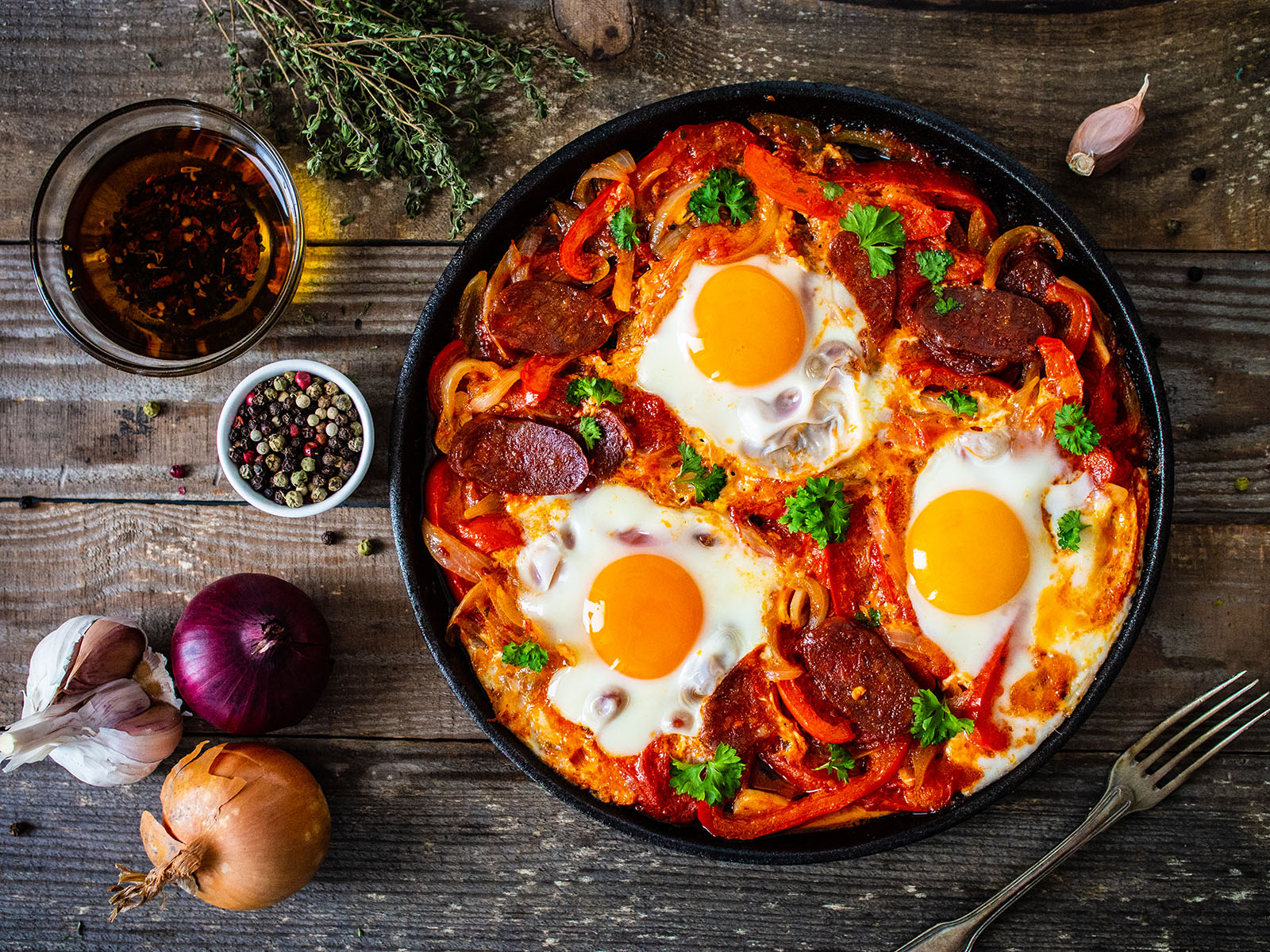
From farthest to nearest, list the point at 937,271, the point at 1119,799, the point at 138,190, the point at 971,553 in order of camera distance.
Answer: the point at 1119,799 → the point at 138,190 → the point at 937,271 → the point at 971,553

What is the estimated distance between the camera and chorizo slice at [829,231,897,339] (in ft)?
10.6

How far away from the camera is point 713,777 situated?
10.4 ft

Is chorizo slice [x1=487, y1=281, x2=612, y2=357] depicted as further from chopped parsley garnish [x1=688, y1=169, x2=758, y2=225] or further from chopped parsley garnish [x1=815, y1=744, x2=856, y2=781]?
chopped parsley garnish [x1=815, y1=744, x2=856, y2=781]

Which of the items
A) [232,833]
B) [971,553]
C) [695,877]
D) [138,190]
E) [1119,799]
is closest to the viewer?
[971,553]

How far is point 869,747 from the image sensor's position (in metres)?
3.32

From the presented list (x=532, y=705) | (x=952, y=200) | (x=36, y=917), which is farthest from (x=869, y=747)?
(x=36, y=917)

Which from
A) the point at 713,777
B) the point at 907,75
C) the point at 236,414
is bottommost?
the point at 713,777

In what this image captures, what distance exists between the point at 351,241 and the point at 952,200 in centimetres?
255

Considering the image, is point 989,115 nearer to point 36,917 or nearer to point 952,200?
point 952,200

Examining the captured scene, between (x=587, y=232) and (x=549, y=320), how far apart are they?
0.39 metres

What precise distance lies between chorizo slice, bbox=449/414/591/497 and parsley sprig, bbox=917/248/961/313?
4.95ft

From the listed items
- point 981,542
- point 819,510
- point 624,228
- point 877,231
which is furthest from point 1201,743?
point 624,228

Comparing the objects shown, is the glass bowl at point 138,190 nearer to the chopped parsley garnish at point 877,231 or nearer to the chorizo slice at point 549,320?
the chorizo slice at point 549,320

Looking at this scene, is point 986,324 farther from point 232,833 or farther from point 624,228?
point 232,833
